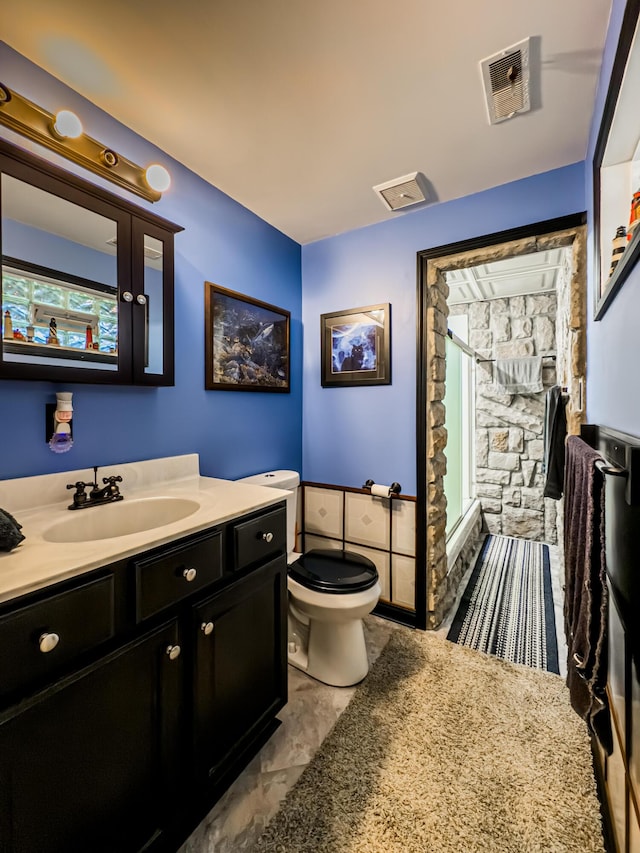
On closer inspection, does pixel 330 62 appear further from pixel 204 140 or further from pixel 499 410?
pixel 499 410

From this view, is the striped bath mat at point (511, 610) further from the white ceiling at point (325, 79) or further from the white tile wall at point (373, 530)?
→ the white ceiling at point (325, 79)

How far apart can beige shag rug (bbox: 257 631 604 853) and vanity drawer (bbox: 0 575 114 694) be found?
0.86 meters

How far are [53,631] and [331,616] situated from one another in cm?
115

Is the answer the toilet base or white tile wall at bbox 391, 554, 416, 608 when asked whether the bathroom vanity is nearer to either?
the toilet base

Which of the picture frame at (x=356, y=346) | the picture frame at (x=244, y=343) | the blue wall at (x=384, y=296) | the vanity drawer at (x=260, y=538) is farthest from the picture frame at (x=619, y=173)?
the picture frame at (x=244, y=343)

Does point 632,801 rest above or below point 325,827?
above

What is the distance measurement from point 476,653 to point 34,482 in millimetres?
2129

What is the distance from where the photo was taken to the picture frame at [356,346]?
2.19 m

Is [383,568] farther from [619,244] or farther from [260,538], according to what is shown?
[619,244]

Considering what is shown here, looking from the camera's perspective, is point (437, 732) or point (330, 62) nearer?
point (330, 62)

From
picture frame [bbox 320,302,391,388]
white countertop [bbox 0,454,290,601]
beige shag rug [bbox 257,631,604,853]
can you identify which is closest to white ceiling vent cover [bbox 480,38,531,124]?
picture frame [bbox 320,302,391,388]

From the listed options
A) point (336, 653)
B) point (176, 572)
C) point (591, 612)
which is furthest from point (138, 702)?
point (591, 612)

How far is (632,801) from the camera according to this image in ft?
2.57

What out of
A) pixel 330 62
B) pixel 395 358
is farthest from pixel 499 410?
pixel 330 62
